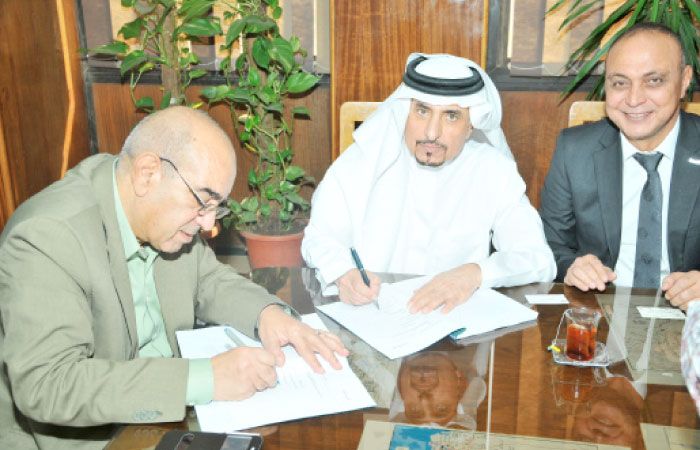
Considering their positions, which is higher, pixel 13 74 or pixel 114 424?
pixel 13 74

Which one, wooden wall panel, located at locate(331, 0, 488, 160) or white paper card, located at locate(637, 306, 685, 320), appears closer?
white paper card, located at locate(637, 306, 685, 320)

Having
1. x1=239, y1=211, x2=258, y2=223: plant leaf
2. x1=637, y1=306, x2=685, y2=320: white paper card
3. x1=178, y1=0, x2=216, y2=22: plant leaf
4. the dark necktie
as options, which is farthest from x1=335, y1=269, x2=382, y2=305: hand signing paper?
x1=178, y1=0, x2=216, y2=22: plant leaf

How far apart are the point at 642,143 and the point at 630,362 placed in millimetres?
1494

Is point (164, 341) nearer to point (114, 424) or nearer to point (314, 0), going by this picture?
point (114, 424)

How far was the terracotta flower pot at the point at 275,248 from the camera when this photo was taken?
415 centimetres

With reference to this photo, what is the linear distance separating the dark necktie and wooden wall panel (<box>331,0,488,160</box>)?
1.48 metres

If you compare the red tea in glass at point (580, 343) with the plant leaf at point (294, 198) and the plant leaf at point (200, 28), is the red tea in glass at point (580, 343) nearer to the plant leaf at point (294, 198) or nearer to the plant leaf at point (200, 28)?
the plant leaf at point (294, 198)

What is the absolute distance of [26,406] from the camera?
4.41 feet

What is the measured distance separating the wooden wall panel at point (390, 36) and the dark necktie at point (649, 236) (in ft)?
4.87

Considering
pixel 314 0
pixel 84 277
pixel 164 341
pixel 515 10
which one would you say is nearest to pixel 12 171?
pixel 314 0

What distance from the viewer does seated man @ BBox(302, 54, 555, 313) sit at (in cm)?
257

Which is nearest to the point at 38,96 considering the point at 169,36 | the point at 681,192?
the point at 169,36

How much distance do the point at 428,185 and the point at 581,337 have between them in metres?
1.29

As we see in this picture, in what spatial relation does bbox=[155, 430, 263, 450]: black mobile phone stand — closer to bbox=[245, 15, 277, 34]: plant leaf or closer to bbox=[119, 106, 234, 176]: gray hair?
bbox=[119, 106, 234, 176]: gray hair
